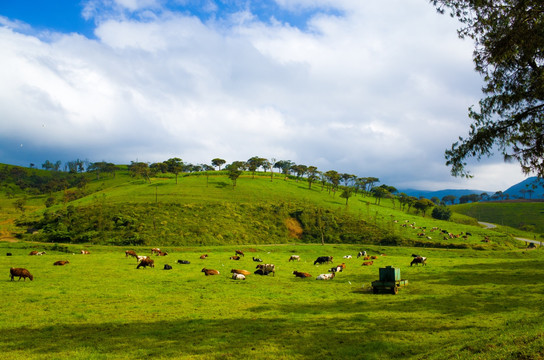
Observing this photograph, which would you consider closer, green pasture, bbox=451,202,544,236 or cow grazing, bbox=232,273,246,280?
cow grazing, bbox=232,273,246,280

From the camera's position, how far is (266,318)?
629 inches

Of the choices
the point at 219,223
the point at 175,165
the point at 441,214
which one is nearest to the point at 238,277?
the point at 219,223

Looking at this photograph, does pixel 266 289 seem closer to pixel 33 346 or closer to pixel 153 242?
pixel 33 346

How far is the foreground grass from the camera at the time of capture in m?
11.5

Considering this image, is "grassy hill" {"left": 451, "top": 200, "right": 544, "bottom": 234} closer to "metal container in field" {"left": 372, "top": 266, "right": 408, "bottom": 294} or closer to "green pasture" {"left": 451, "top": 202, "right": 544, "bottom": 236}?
"green pasture" {"left": 451, "top": 202, "right": 544, "bottom": 236}

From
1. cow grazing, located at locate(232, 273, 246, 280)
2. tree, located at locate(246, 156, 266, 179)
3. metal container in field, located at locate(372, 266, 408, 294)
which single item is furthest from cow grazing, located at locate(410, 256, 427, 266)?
tree, located at locate(246, 156, 266, 179)

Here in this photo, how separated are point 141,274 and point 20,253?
3387cm

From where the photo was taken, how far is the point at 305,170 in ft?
556

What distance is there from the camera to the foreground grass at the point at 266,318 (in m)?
11.5

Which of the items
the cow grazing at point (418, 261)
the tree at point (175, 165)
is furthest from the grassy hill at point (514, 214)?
the tree at point (175, 165)

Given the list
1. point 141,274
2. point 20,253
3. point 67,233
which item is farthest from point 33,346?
point 67,233

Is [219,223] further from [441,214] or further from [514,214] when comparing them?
[514,214]

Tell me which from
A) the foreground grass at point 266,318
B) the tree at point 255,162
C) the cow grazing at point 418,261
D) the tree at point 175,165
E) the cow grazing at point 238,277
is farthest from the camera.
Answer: the tree at point 255,162

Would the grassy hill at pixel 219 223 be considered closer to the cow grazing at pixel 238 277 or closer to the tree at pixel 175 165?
the tree at pixel 175 165
